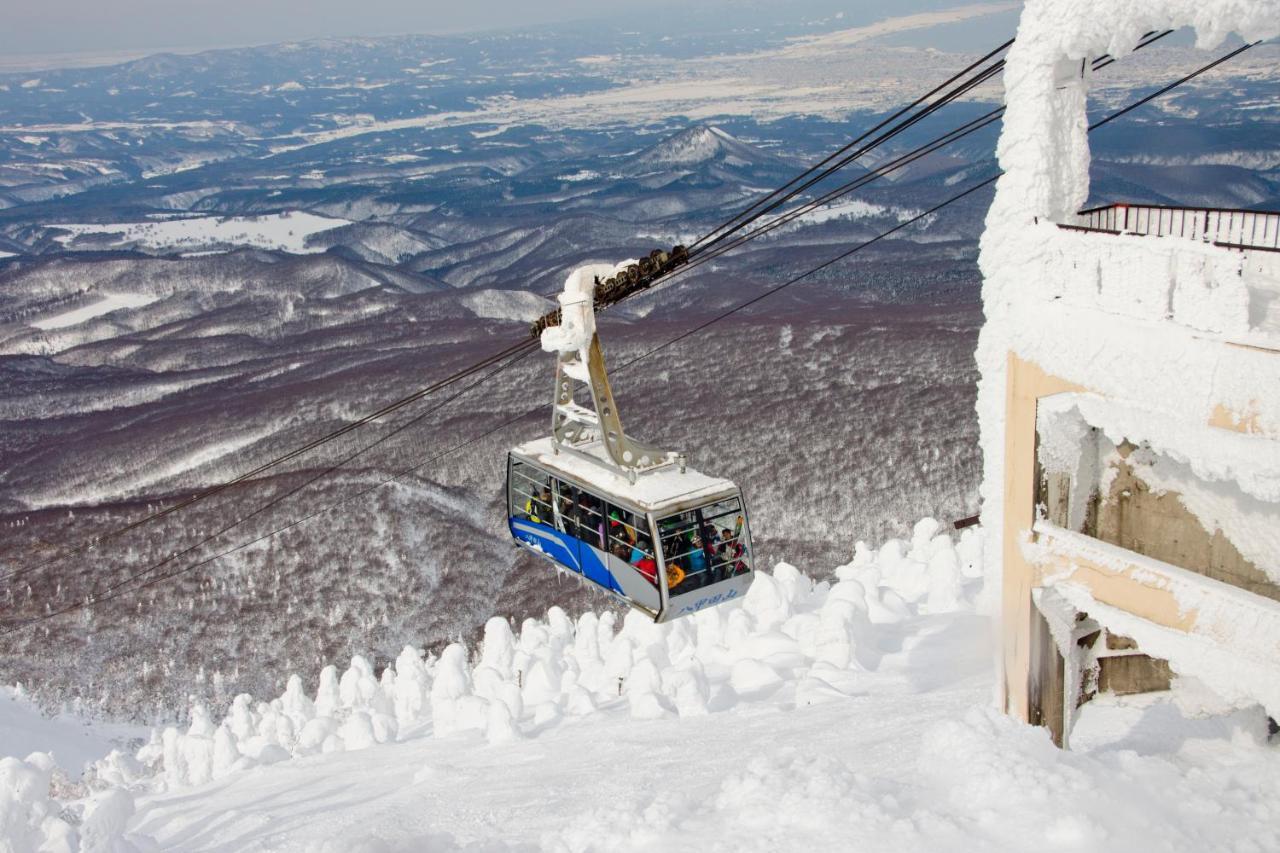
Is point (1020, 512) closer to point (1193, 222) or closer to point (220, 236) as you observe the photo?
point (1193, 222)

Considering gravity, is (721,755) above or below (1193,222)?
below

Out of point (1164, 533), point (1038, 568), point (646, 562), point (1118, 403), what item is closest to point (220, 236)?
point (646, 562)

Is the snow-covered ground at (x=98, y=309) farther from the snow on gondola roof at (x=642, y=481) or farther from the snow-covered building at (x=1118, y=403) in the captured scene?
the snow-covered building at (x=1118, y=403)

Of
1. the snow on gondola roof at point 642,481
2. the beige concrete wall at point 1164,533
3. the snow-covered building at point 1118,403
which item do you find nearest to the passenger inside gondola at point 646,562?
the snow on gondola roof at point 642,481

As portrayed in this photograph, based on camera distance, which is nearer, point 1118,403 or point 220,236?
point 1118,403

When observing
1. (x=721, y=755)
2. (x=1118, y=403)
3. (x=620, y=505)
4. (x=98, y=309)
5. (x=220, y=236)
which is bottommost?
(x=220, y=236)

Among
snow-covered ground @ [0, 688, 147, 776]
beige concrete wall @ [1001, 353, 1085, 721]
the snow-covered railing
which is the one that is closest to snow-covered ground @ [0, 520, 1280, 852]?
beige concrete wall @ [1001, 353, 1085, 721]

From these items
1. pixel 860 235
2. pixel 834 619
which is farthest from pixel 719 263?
pixel 834 619
